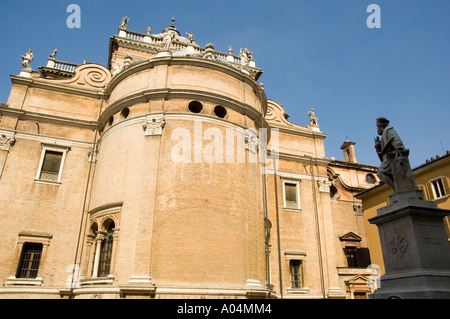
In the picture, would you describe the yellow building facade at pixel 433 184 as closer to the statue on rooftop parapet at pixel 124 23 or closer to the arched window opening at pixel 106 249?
the arched window opening at pixel 106 249

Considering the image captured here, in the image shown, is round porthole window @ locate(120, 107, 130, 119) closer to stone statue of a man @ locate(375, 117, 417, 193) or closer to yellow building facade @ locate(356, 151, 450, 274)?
stone statue of a man @ locate(375, 117, 417, 193)

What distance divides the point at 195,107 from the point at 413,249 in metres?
11.5

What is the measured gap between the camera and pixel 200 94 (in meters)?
15.6

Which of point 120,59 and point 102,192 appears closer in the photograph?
point 102,192

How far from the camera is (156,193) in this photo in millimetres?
13734

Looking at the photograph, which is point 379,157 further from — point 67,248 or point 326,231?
point 67,248

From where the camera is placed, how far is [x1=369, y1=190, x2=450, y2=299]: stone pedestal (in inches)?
249

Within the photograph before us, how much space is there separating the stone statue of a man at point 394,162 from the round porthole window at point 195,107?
9293 millimetres

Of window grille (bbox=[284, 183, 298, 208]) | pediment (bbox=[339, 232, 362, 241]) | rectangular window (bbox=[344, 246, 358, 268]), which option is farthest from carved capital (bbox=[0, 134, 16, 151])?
rectangular window (bbox=[344, 246, 358, 268])

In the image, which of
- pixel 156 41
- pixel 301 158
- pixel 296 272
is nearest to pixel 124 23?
pixel 156 41

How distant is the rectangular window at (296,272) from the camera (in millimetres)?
Answer: 18594
